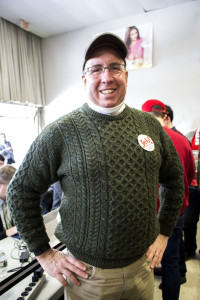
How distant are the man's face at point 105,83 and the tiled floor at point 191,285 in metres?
1.77

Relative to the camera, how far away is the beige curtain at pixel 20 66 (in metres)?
3.42

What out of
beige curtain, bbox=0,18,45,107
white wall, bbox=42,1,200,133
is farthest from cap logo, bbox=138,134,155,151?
beige curtain, bbox=0,18,45,107

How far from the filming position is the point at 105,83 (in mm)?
804

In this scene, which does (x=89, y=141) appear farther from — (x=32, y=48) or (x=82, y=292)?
(x=32, y=48)

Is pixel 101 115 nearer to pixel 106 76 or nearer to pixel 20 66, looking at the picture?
pixel 106 76

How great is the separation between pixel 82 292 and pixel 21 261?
2.00ft

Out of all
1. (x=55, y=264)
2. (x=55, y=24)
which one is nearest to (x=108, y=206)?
(x=55, y=264)

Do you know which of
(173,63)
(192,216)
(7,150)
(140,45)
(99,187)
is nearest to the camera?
(99,187)

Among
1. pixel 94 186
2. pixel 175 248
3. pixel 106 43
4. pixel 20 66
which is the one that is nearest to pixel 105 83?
pixel 106 43

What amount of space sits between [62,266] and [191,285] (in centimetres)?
167

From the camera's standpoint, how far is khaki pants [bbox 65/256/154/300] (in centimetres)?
79

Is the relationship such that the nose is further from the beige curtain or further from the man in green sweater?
the beige curtain

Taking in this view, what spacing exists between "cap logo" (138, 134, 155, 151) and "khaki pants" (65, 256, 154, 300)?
1.42ft

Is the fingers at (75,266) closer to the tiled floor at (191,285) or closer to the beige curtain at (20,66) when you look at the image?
Answer: the tiled floor at (191,285)
